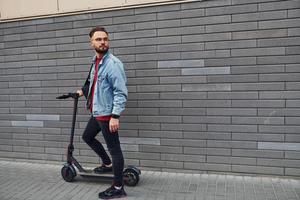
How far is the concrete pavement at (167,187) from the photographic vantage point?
14.5 ft

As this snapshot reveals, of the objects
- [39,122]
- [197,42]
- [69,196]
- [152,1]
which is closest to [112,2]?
[152,1]

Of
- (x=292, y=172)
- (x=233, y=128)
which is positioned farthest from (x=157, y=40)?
(x=292, y=172)

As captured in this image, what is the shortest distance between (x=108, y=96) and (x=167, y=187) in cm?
134

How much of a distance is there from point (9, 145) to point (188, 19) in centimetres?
349

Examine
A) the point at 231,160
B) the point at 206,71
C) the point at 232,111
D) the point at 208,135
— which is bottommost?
the point at 231,160

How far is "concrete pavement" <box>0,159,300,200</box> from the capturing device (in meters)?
4.43

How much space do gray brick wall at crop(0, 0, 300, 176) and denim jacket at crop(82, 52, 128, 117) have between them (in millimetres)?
942

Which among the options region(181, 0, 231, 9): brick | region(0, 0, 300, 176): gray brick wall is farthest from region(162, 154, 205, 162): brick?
region(181, 0, 231, 9): brick

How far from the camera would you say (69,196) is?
15.1 ft

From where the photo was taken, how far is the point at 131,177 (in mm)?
4766

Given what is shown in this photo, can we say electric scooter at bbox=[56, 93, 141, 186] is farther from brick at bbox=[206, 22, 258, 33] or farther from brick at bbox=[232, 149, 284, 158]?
brick at bbox=[206, 22, 258, 33]

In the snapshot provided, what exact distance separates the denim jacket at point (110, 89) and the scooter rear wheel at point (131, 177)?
2.77 ft

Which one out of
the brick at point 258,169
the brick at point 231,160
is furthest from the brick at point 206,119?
the brick at point 258,169

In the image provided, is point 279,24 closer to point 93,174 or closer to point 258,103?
point 258,103
